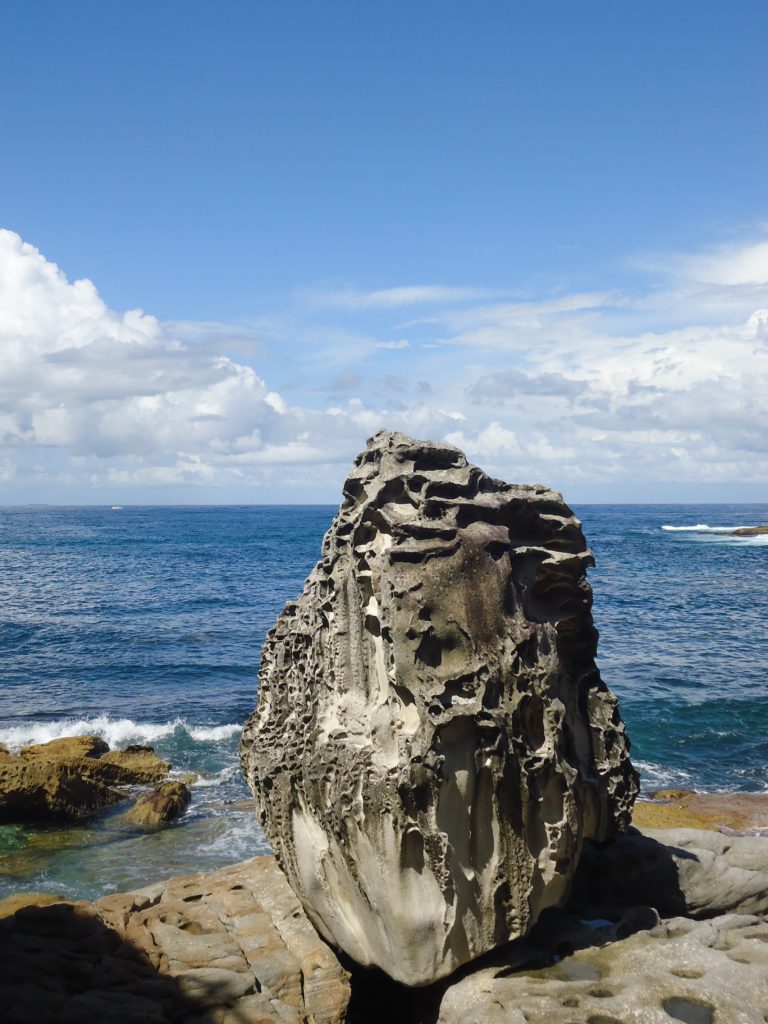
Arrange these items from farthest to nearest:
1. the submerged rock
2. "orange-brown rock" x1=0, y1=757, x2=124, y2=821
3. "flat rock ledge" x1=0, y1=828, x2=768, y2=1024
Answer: "orange-brown rock" x1=0, y1=757, x2=124, y2=821 → the submerged rock → "flat rock ledge" x1=0, y1=828, x2=768, y2=1024

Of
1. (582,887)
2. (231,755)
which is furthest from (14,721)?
(582,887)

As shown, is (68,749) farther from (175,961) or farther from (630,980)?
(630,980)

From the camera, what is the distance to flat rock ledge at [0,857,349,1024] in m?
5.74

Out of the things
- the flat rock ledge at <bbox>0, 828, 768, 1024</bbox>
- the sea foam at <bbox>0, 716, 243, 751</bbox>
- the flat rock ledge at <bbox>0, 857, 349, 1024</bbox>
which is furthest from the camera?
the sea foam at <bbox>0, 716, 243, 751</bbox>

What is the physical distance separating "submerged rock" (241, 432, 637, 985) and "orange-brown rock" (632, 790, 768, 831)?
205 inches

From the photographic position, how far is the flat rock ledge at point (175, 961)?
18.8 feet

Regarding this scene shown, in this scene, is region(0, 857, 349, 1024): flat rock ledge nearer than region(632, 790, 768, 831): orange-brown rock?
Yes

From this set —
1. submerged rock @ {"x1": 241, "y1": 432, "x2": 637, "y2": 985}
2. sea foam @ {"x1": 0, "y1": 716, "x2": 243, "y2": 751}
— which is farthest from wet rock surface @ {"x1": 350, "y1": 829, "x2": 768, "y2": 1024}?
sea foam @ {"x1": 0, "y1": 716, "x2": 243, "y2": 751}

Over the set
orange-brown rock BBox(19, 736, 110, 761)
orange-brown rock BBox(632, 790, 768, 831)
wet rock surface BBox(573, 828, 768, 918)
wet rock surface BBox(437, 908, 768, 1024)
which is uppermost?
wet rock surface BBox(437, 908, 768, 1024)

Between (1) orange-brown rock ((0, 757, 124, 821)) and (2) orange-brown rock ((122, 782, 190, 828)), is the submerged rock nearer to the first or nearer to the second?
(2) orange-brown rock ((122, 782, 190, 828))

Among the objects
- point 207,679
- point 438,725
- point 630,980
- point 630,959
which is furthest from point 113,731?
point 630,980

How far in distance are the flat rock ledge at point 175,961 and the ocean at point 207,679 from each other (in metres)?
3.19

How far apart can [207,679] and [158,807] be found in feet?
29.7

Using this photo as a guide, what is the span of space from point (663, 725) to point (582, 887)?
33.3ft
